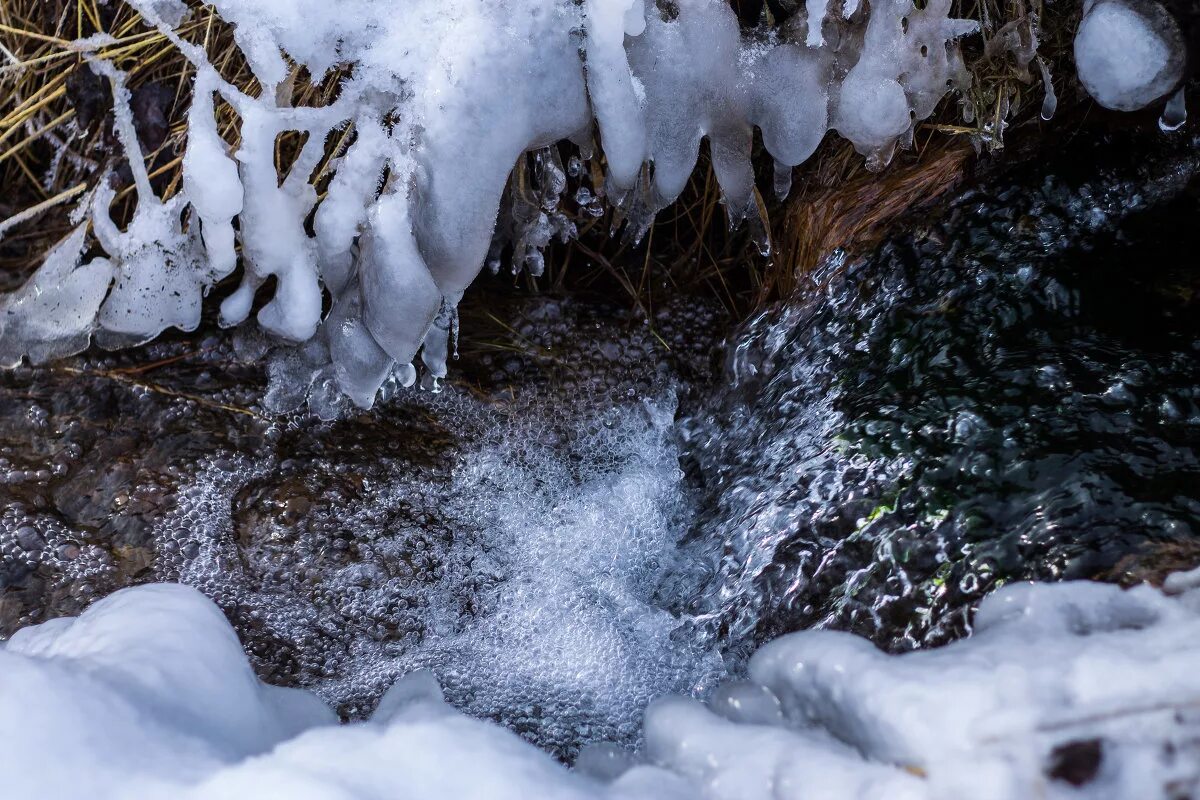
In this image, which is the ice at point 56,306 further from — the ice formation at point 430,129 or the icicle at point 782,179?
the icicle at point 782,179

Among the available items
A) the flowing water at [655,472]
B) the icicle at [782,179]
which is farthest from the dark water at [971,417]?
the icicle at [782,179]

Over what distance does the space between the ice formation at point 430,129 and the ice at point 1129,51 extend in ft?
0.80

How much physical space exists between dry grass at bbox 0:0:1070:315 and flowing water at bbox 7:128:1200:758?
0.12 m

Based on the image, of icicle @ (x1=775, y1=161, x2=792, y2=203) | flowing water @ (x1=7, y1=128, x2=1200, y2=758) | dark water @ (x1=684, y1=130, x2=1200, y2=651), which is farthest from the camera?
icicle @ (x1=775, y1=161, x2=792, y2=203)

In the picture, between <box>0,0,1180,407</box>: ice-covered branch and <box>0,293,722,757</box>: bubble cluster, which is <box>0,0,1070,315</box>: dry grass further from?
<box>0,293,722,757</box>: bubble cluster

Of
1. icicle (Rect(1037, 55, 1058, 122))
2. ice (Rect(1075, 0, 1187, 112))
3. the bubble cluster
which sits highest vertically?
ice (Rect(1075, 0, 1187, 112))

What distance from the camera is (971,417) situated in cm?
164

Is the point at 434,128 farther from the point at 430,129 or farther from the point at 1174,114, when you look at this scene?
the point at 1174,114

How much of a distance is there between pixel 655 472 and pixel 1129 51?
132 centimetres

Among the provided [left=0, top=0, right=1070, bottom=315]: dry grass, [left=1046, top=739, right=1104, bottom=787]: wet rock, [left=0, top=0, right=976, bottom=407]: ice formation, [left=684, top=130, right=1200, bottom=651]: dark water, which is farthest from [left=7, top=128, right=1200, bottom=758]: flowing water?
[left=1046, top=739, right=1104, bottom=787]: wet rock

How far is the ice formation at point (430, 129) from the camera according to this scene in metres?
1.64

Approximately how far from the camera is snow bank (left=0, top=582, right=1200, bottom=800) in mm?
1032

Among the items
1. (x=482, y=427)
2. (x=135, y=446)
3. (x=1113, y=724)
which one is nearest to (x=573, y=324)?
(x=482, y=427)

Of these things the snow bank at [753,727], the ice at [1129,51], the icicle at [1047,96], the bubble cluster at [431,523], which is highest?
the ice at [1129,51]
